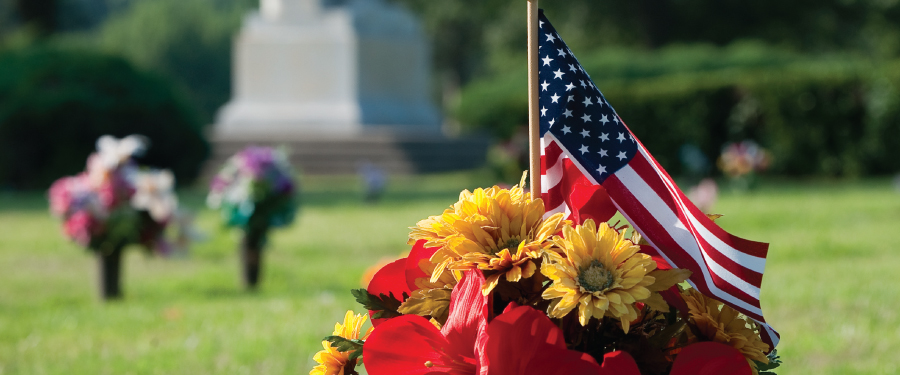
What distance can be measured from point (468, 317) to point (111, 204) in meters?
4.94

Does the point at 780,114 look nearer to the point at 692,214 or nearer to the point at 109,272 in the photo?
the point at 109,272

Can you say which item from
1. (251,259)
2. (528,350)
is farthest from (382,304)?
(251,259)

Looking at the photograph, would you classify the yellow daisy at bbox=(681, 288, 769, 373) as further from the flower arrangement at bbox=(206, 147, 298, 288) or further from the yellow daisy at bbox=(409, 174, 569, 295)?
the flower arrangement at bbox=(206, 147, 298, 288)

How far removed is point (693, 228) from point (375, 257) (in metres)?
6.35

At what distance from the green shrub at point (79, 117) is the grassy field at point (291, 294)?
4270mm

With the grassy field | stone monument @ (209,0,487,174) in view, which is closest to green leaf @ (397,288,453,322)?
the grassy field

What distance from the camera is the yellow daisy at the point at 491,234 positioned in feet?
5.02

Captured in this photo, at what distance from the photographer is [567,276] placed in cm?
148

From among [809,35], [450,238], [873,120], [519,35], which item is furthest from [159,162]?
[809,35]

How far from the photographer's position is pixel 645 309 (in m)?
1.67

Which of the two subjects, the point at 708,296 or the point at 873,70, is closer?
the point at 708,296

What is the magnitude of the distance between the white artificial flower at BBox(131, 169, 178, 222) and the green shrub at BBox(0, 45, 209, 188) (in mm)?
10567

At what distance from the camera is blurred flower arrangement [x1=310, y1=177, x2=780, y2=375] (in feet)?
4.86

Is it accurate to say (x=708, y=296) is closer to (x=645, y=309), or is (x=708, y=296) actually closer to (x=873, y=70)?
(x=645, y=309)
